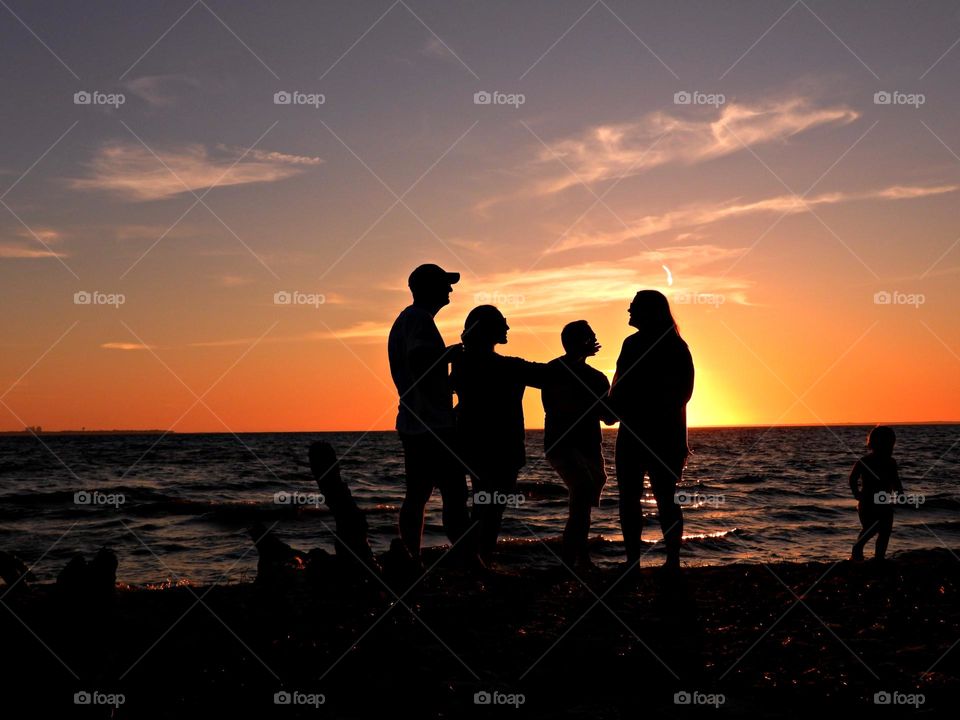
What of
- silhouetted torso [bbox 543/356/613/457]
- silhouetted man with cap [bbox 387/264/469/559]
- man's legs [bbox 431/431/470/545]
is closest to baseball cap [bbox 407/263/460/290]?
silhouetted man with cap [bbox 387/264/469/559]

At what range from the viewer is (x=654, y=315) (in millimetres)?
6801

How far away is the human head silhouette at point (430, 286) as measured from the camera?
632cm

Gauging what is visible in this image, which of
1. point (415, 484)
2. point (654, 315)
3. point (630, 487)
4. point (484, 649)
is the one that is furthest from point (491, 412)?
point (484, 649)

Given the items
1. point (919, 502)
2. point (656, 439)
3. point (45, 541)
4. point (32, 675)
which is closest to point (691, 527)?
point (919, 502)

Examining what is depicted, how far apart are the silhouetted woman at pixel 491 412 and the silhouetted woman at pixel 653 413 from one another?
84cm

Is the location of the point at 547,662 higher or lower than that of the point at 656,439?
lower

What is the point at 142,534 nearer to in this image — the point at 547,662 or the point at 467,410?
the point at 467,410

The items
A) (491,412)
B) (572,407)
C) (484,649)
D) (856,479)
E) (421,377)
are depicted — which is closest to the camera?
(484,649)

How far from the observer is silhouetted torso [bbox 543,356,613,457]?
723cm

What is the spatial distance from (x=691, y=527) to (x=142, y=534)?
1219 centimetres

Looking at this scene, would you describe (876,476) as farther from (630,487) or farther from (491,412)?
(491,412)

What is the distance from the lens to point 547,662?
4.67 metres

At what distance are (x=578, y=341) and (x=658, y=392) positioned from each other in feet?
2.96

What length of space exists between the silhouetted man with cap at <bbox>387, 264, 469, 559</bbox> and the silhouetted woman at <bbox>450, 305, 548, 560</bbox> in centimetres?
57
